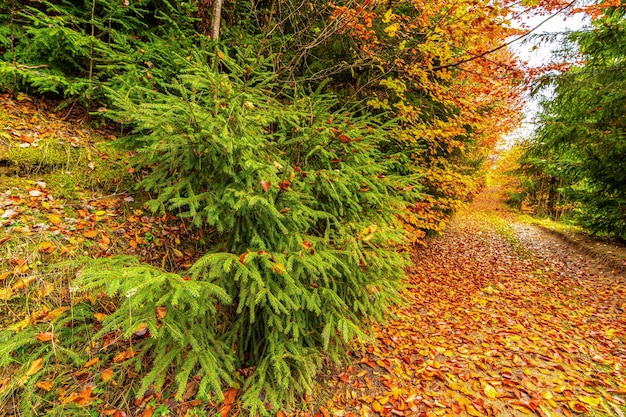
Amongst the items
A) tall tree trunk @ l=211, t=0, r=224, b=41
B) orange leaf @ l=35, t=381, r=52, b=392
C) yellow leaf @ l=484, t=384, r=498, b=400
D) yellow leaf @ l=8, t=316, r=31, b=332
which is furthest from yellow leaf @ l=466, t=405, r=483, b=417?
tall tree trunk @ l=211, t=0, r=224, b=41

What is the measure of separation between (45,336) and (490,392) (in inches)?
163

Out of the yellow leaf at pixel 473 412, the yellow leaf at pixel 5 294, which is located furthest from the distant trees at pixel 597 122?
the yellow leaf at pixel 5 294

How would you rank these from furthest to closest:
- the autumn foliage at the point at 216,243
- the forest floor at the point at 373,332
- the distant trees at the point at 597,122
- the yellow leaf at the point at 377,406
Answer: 1. the distant trees at the point at 597,122
2. the yellow leaf at the point at 377,406
3. the forest floor at the point at 373,332
4. the autumn foliage at the point at 216,243

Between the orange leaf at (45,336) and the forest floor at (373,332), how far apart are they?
149mm

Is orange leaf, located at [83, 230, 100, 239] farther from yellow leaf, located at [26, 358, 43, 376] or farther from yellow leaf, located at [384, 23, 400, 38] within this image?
yellow leaf, located at [384, 23, 400, 38]

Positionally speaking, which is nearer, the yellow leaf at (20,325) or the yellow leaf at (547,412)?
the yellow leaf at (20,325)

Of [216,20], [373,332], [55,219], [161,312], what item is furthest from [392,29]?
[55,219]

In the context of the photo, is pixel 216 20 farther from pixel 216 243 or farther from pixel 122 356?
pixel 122 356

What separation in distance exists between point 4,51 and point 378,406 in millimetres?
6252

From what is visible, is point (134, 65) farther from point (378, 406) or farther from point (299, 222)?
point (378, 406)

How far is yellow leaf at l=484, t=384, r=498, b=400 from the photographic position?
2.95m

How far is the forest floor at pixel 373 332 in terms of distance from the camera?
7.48 ft

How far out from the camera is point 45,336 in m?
2.03

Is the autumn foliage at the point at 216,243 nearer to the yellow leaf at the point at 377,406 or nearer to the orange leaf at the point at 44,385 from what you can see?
the orange leaf at the point at 44,385
